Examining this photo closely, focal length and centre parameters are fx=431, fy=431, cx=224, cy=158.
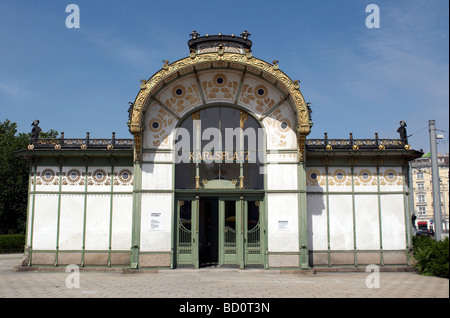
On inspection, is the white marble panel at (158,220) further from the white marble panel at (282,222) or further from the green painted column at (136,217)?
the white marble panel at (282,222)

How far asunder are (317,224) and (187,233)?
18.3 feet

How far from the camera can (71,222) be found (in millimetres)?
18609

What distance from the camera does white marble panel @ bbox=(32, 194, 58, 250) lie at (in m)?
18.5

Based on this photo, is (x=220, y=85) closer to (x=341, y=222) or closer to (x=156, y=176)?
(x=156, y=176)

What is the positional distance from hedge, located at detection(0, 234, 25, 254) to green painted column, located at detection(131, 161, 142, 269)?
1666 centimetres

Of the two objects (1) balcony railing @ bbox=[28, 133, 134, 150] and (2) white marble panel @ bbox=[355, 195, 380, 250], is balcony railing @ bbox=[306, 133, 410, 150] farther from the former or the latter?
(1) balcony railing @ bbox=[28, 133, 134, 150]

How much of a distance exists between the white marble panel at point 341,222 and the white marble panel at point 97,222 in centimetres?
966

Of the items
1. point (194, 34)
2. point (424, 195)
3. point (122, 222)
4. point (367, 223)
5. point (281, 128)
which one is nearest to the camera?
point (281, 128)

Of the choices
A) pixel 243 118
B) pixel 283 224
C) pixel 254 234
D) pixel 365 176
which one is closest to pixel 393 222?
pixel 365 176

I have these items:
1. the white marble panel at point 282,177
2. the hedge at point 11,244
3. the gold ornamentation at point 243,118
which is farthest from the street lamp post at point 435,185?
the hedge at point 11,244

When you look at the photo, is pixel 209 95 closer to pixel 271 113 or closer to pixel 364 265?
pixel 271 113

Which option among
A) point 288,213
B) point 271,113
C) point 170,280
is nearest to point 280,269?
point 288,213

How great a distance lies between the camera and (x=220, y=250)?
17781mm
